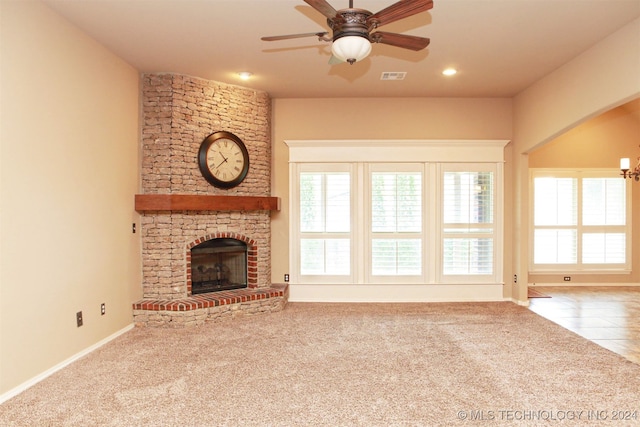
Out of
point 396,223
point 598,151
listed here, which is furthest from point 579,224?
point 396,223

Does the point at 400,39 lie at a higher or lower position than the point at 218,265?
higher

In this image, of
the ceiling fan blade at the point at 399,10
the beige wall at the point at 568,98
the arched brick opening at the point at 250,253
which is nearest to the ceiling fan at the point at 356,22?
the ceiling fan blade at the point at 399,10

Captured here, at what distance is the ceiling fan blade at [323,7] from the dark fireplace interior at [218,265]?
3.25 metres

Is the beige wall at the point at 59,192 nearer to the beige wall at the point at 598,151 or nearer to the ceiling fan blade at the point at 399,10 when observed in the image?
the ceiling fan blade at the point at 399,10

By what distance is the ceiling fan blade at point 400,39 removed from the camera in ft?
7.80

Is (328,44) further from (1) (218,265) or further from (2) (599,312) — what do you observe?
(2) (599,312)

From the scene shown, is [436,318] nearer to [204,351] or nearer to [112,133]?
[204,351]

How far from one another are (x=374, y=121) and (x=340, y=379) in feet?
12.0

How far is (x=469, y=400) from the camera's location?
2504mm

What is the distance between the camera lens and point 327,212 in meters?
5.30

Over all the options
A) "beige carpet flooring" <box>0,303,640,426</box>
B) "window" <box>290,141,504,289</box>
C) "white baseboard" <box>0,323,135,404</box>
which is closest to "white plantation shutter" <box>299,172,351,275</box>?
"window" <box>290,141,504,289</box>

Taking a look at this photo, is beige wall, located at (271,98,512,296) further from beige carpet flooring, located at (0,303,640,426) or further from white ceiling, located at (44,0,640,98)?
beige carpet flooring, located at (0,303,640,426)

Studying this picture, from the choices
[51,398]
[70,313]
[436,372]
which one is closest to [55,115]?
[70,313]

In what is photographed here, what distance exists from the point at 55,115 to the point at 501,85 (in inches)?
193
